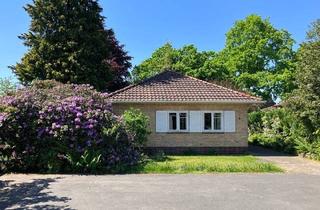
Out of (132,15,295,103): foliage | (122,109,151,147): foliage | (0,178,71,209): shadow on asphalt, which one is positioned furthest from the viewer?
(132,15,295,103): foliage

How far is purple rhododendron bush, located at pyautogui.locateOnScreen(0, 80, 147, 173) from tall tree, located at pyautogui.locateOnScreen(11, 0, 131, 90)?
10884 mm

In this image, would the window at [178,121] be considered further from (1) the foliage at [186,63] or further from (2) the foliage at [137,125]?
(1) the foliage at [186,63]

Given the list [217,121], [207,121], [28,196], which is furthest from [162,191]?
[217,121]

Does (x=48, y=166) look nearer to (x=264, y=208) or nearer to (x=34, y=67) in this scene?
(x=264, y=208)

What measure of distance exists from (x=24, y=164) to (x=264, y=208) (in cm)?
1036

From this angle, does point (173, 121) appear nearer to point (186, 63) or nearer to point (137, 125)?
point (137, 125)

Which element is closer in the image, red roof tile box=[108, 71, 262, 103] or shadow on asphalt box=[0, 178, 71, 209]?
shadow on asphalt box=[0, 178, 71, 209]

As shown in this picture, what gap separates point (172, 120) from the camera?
23.4 meters

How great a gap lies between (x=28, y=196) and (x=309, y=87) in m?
14.7

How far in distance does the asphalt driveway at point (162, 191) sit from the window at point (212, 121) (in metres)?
8.96

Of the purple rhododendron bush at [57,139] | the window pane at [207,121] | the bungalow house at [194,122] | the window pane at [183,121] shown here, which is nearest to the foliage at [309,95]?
the bungalow house at [194,122]

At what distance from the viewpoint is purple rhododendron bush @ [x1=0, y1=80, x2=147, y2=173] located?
51.3ft

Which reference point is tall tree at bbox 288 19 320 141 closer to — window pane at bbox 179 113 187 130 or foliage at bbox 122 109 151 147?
window pane at bbox 179 113 187 130

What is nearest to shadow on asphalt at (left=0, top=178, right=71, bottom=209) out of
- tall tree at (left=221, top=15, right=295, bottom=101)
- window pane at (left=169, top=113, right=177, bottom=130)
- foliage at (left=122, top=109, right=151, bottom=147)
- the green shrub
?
foliage at (left=122, top=109, right=151, bottom=147)
